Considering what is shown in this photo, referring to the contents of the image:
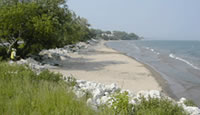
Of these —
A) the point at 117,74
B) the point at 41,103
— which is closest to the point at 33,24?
the point at 117,74

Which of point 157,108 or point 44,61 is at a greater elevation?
point 157,108

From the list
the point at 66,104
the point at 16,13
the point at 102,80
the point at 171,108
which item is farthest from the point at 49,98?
the point at 16,13

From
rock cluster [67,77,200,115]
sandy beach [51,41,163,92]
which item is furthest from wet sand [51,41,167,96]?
rock cluster [67,77,200,115]

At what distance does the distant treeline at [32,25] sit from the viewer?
54.4ft

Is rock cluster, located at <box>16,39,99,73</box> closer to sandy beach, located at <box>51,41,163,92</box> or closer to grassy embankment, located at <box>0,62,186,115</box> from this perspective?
sandy beach, located at <box>51,41,163,92</box>

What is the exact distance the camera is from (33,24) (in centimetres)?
1691

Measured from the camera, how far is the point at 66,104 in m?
4.00

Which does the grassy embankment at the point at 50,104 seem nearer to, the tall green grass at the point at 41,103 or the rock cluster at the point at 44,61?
the tall green grass at the point at 41,103

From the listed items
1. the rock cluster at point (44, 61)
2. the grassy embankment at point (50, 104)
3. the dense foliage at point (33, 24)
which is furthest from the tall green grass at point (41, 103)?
the dense foliage at point (33, 24)

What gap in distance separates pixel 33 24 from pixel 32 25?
1.51 ft

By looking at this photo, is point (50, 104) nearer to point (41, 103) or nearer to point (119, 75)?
point (41, 103)

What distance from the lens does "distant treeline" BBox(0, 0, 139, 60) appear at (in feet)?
54.4

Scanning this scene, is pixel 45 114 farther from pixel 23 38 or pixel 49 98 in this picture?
pixel 23 38

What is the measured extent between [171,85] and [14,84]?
12.4 meters
